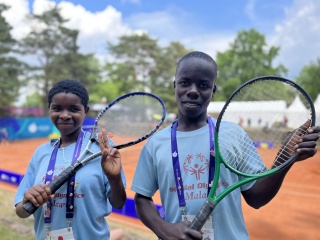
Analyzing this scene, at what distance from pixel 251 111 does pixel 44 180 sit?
12.0 meters

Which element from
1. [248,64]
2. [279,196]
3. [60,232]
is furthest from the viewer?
[248,64]

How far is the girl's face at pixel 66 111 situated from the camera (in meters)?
2.12

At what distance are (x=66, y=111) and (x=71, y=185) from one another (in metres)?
0.48

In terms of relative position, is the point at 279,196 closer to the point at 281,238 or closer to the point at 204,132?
the point at 281,238

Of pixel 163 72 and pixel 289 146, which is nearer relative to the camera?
pixel 289 146

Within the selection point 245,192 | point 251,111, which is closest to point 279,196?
point 251,111

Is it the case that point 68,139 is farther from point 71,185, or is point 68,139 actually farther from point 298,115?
point 298,115

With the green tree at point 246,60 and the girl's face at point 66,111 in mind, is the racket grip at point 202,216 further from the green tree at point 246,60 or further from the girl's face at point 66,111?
the green tree at point 246,60

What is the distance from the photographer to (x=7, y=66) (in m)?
27.8

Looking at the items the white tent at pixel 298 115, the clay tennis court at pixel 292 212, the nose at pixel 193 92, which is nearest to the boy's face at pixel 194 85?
the nose at pixel 193 92

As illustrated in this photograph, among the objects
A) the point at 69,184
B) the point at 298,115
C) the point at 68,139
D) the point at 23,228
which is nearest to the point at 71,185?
the point at 69,184

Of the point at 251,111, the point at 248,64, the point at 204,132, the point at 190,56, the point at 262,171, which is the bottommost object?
the point at 262,171

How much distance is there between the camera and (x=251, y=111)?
13.2 m

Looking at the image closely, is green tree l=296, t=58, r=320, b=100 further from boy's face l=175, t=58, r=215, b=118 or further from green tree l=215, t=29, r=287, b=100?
boy's face l=175, t=58, r=215, b=118
